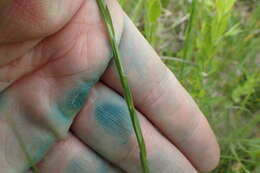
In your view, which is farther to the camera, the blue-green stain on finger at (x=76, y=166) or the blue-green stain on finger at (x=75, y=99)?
the blue-green stain on finger at (x=76, y=166)

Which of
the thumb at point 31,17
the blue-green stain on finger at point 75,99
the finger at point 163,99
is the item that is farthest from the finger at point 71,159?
the thumb at point 31,17

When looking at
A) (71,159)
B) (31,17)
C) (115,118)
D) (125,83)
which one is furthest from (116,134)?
(31,17)

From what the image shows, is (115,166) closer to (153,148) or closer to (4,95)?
(153,148)

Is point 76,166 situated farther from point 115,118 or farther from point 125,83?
point 125,83

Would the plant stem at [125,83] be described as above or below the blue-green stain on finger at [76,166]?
above

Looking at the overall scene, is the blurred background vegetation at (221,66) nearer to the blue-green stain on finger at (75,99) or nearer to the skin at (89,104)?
the skin at (89,104)

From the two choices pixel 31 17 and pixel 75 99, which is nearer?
pixel 31 17

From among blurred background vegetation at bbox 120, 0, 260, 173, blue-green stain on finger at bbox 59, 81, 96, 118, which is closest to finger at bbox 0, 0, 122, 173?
blue-green stain on finger at bbox 59, 81, 96, 118
